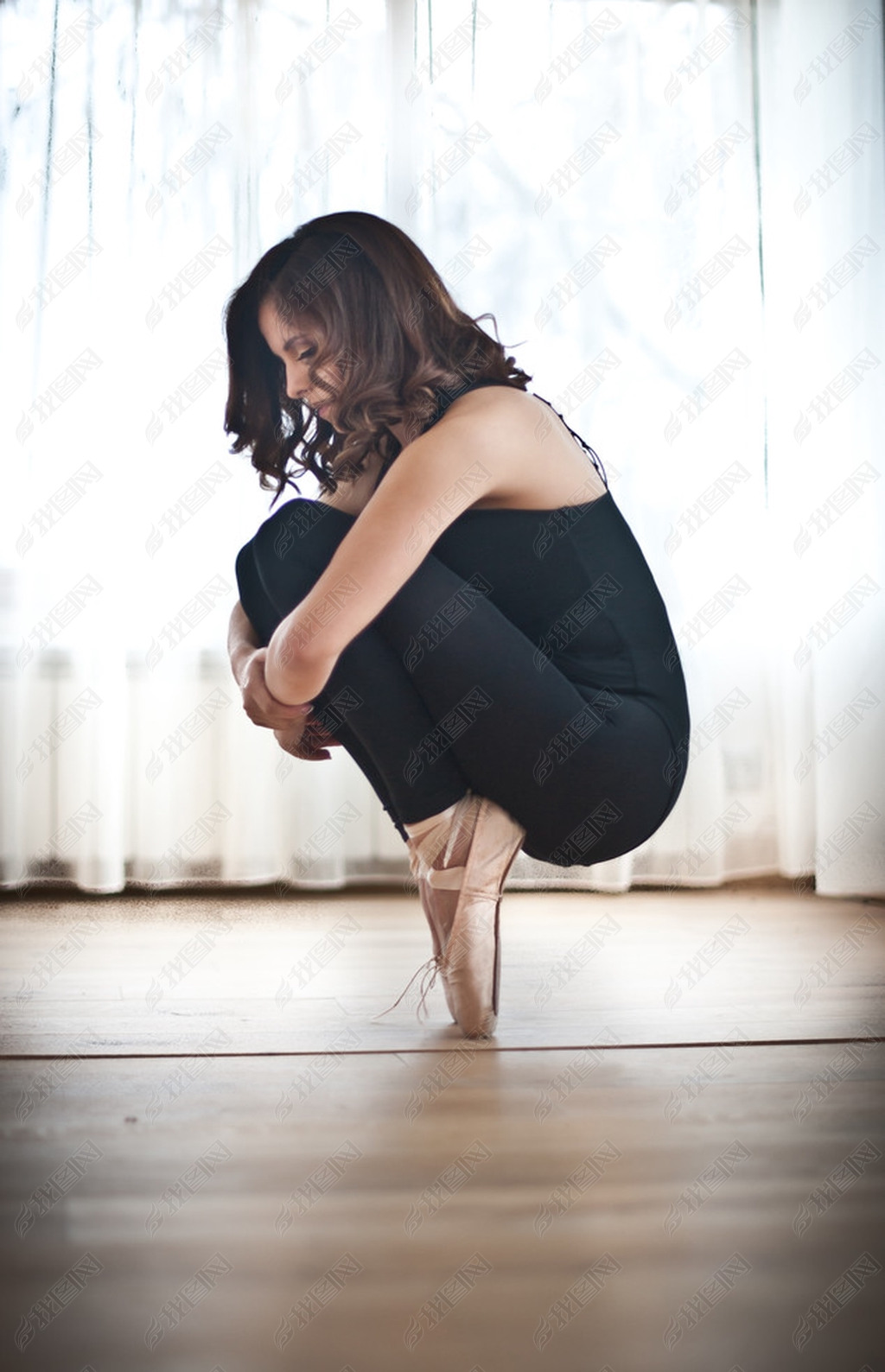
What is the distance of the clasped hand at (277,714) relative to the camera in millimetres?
1088

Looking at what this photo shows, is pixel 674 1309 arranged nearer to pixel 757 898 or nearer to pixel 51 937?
pixel 51 937

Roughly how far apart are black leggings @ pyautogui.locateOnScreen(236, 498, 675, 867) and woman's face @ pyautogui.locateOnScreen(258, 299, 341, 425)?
0.23m

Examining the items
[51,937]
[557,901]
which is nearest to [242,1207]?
[51,937]

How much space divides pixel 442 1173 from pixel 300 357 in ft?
2.75

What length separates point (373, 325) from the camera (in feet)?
3.73

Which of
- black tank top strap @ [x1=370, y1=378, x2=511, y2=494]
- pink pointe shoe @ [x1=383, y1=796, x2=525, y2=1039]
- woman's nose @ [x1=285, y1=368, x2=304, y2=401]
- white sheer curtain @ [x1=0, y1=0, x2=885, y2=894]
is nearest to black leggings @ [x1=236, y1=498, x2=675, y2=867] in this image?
pink pointe shoe @ [x1=383, y1=796, x2=525, y2=1039]

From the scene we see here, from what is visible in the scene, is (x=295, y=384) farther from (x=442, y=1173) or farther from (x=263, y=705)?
(x=442, y=1173)

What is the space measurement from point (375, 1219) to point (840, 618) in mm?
1815

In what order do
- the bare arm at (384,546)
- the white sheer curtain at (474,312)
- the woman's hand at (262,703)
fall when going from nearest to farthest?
the bare arm at (384,546) < the woman's hand at (262,703) < the white sheer curtain at (474,312)

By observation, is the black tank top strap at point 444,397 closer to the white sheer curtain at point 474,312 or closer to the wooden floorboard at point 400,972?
the wooden floorboard at point 400,972

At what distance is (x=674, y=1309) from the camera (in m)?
0.52

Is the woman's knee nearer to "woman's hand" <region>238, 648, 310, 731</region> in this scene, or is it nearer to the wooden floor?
"woman's hand" <region>238, 648, 310, 731</region>

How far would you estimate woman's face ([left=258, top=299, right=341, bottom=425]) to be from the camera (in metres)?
1.16

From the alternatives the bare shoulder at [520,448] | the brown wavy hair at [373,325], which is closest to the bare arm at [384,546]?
the bare shoulder at [520,448]
